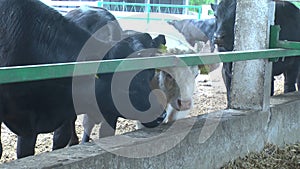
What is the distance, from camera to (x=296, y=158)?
12.6ft

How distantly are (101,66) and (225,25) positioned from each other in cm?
346

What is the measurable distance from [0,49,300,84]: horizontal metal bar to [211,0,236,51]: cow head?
200 centimetres

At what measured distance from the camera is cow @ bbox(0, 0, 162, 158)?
12.3 ft

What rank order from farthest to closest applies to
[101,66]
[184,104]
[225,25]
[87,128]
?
[225,25] → [184,104] → [87,128] → [101,66]

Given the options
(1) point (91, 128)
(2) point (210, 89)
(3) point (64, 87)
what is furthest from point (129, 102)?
(2) point (210, 89)

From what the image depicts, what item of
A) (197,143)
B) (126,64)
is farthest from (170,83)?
(126,64)

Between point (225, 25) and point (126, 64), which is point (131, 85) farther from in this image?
point (225, 25)

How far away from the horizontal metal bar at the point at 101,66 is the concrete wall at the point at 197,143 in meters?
0.46

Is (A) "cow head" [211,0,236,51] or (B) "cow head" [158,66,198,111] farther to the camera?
(A) "cow head" [211,0,236,51]

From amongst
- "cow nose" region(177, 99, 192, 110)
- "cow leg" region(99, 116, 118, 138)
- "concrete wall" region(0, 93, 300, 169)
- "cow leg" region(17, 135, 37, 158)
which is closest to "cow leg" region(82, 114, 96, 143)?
"cow leg" region(99, 116, 118, 138)

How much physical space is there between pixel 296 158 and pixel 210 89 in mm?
5141

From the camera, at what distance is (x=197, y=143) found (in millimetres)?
3352

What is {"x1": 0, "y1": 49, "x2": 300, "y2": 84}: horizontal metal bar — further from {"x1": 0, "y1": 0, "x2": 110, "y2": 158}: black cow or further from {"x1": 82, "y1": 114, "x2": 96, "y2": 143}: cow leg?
{"x1": 82, "y1": 114, "x2": 96, "y2": 143}: cow leg

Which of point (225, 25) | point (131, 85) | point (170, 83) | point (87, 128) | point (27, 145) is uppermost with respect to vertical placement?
point (225, 25)
